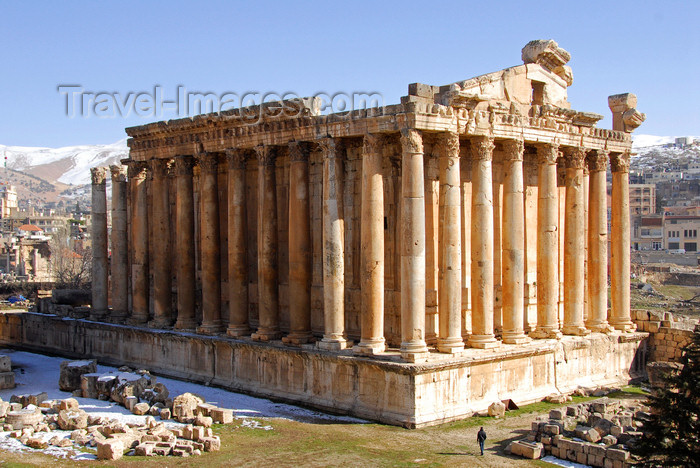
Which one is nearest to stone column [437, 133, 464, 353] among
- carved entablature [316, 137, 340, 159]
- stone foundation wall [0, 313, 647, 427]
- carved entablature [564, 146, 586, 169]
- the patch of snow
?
stone foundation wall [0, 313, 647, 427]

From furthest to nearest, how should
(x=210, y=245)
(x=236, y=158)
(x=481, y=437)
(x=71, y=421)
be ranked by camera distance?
1. (x=210, y=245)
2. (x=236, y=158)
3. (x=71, y=421)
4. (x=481, y=437)

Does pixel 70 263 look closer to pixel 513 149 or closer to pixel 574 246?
pixel 574 246

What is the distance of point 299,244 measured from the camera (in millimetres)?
24391

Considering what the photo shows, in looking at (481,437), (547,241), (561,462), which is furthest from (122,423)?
(547,241)

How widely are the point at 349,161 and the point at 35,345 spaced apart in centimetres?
2020

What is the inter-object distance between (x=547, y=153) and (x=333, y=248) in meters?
7.88

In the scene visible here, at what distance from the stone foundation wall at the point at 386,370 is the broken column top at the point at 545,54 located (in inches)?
363

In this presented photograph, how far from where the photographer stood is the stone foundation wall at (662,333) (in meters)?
27.4

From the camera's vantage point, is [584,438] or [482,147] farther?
[482,147]

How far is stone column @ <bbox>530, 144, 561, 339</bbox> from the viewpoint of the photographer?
25047mm

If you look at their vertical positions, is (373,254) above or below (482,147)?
below

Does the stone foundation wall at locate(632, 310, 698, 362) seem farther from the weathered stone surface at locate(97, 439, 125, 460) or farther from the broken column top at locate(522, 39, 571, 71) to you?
the weathered stone surface at locate(97, 439, 125, 460)

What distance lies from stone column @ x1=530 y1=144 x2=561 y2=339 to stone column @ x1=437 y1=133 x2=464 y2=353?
4.43 m

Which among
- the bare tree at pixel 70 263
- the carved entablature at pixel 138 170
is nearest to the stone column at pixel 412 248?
the carved entablature at pixel 138 170
